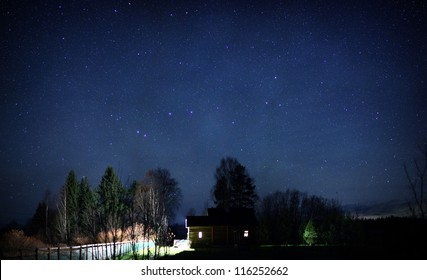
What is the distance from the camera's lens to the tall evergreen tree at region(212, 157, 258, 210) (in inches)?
1630

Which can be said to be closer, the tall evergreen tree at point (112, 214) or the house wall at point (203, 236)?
the tall evergreen tree at point (112, 214)

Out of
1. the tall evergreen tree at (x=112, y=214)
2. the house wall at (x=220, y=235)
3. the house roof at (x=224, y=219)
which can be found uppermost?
the tall evergreen tree at (x=112, y=214)

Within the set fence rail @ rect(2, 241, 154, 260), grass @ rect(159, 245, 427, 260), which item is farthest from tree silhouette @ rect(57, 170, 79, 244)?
fence rail @ rect(2, 241, 154, 260)

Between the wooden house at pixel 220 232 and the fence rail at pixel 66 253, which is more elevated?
the fence rail at pixel 66 253

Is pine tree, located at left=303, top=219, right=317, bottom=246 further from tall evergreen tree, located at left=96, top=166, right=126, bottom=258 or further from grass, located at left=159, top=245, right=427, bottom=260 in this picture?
tall evergreen tree, located at left=96, top=166, right=126, bottom=258

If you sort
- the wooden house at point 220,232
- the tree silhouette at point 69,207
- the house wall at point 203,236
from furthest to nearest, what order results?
the wooden house at point 220,232, the house wall at point 203,236, the tree silhouette at point 69,207

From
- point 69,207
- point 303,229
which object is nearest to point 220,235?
point 303,229

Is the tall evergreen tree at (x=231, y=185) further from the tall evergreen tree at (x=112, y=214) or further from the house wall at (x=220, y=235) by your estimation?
the tall evergreen tree at (x=112, y=214)

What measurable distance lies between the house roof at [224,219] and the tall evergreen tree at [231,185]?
6.55 meters

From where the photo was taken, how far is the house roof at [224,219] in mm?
32688

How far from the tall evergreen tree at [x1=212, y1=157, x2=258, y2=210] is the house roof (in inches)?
258

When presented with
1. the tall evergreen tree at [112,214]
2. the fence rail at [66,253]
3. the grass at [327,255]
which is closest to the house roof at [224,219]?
the tall evergreen tree at [112,214]
